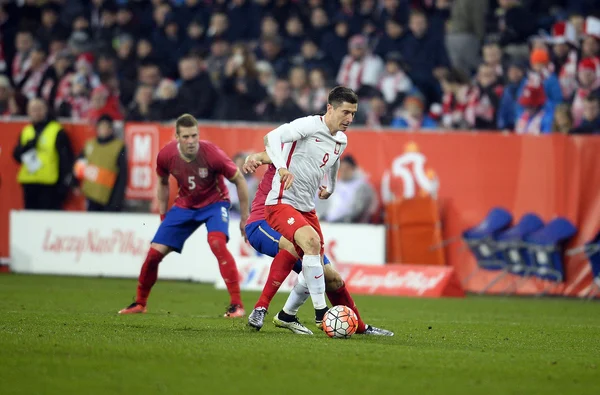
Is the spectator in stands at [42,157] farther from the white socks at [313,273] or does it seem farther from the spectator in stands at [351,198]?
the white socks at [313,273]

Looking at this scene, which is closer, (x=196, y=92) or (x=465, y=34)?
(x=465, y=34)

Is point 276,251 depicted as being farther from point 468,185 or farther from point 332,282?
point 468,185

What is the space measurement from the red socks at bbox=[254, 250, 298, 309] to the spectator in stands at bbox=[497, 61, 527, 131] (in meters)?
9.71

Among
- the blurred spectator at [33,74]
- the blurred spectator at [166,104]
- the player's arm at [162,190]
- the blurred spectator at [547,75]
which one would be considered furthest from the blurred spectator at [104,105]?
the player's arm at [162,190]

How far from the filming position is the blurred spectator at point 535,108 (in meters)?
19.0

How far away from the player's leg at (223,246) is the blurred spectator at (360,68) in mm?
8620

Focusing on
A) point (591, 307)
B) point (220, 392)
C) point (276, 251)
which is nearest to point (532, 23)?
point (591, 307)

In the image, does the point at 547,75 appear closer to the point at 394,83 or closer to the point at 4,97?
the point at 394,83

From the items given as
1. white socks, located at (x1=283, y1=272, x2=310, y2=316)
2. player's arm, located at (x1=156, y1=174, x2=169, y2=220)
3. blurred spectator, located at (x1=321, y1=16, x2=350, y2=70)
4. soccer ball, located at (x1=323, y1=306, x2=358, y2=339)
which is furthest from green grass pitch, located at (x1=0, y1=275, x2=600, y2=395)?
blurred spectator, located at (x1=321, y1=16, x2=350, y2=70)

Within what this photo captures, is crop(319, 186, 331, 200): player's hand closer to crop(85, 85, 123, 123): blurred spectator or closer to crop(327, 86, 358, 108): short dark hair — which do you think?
crop(327, 86, 358, 108): short dark hair

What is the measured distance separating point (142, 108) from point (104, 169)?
1.69 m

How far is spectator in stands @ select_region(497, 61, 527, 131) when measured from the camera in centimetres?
1936

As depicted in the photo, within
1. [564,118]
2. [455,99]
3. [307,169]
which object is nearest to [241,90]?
[455,99]

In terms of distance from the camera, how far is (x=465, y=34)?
69.8 feet
